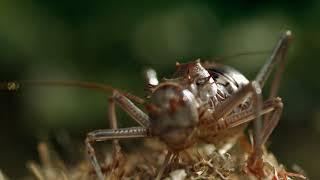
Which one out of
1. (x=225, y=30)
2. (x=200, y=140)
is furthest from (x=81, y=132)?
(x=200, y=140)

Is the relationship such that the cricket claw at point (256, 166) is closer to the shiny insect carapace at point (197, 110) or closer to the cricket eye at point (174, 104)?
the shiny insect carapace at point (197, 110)

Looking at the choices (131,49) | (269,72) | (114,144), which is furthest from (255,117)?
(131,49)

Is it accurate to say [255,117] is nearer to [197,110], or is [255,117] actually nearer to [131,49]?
[197,110]

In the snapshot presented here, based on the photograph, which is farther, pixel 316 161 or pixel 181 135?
pixel 316 161

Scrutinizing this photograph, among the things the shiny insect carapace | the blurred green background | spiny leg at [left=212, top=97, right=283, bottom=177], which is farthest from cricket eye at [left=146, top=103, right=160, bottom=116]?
the blurred green background

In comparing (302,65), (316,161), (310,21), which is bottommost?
(316,161)

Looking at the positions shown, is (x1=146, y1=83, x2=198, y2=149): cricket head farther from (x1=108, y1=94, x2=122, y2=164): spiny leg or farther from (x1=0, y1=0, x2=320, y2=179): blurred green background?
(x1=0, y1=0, x2=320, y2=179): blurred green background

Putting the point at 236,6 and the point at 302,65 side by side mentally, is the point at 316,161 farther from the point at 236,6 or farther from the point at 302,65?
the point at 236,6
